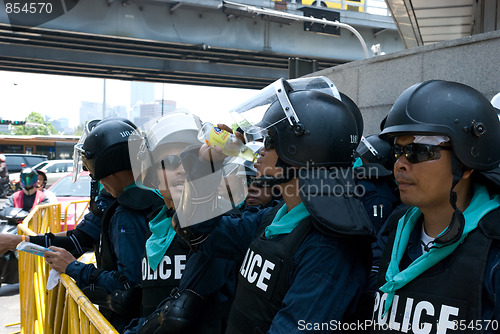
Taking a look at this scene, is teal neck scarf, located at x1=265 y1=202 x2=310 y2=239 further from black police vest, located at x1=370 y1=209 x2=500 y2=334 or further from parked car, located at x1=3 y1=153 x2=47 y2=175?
parked car, located at x1=3 y1=153 x2=47 y2=175

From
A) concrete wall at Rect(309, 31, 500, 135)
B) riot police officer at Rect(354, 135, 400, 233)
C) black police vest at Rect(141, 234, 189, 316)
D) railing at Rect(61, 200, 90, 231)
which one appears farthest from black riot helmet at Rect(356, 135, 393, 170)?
railing at Rect(61, 200, 90, 231)

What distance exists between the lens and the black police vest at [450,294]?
1.59 meters

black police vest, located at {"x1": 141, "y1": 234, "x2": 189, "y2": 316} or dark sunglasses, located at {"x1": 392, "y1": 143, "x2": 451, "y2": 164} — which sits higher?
dark sunglasses, located at {"x1": 392, "y1": 143, "x2": 451, "y2": 164}

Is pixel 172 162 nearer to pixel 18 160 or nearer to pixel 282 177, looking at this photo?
pixel 282 177

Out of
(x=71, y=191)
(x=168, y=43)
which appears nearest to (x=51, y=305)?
(x=71, y=191)

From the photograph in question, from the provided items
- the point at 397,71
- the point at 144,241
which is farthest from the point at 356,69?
the point at 144,241

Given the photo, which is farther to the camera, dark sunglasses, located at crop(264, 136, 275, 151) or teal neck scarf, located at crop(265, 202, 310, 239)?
dark sunglasses, located at crop(264, 136, 275, 151)

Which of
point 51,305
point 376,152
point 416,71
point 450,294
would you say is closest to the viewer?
point 450,294

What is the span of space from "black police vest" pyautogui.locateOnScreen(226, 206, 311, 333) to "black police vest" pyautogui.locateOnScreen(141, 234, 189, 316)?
58cm

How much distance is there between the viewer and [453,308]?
1613 mm

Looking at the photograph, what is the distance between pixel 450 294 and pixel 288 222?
2.12 ft

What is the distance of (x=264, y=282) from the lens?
6.16 feet

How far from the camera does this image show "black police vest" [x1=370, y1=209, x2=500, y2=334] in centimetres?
159

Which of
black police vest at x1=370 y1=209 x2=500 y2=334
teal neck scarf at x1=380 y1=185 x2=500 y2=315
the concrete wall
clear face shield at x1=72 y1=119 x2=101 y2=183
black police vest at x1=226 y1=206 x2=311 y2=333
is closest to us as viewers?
black police vest at x1=370 y1=209 x2=500 y2=334
